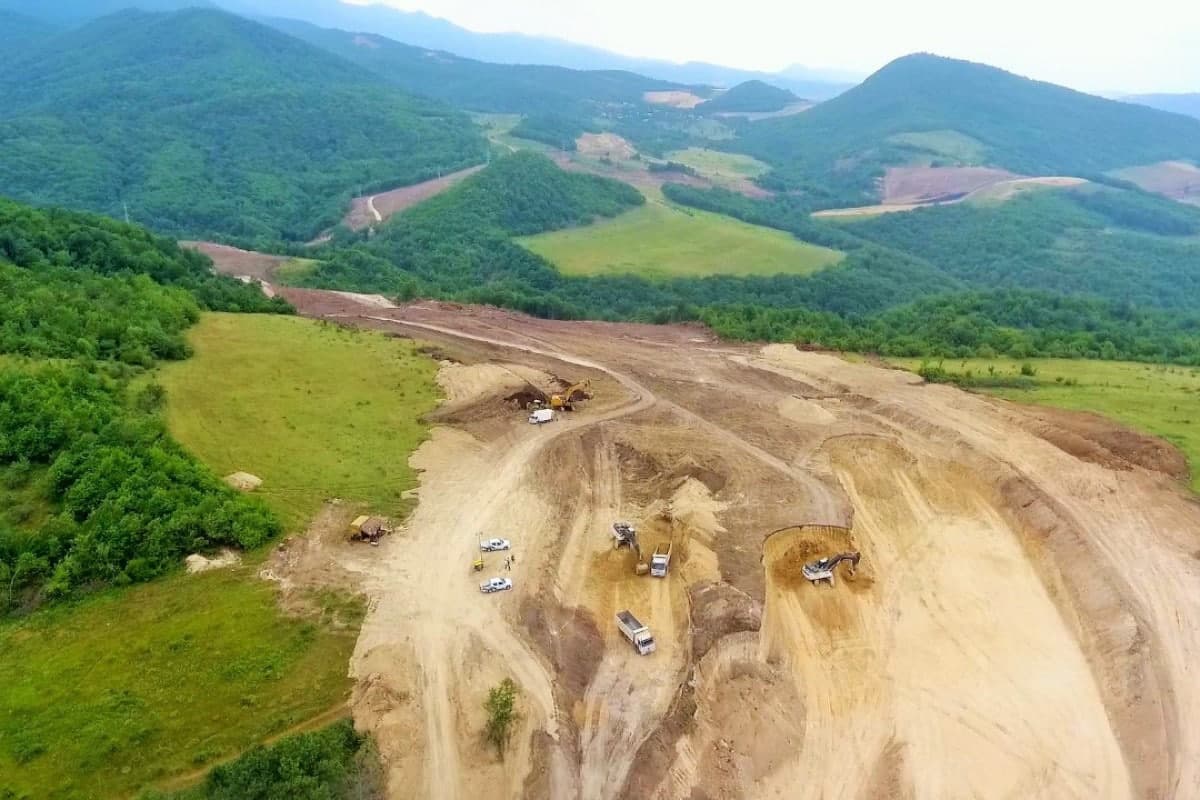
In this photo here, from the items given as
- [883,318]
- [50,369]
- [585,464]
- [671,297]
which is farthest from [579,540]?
[671,297]

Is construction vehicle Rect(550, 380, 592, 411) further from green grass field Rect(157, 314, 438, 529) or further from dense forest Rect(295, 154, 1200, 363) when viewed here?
dense forest Rect(295, 154, 1200, 363)

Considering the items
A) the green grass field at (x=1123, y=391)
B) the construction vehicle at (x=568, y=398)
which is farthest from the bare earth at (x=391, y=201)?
the green grass field at (x=1123, y=391)

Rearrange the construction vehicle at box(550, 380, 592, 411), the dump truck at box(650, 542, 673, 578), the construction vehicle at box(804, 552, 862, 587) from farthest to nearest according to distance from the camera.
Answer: the construction vehicle at box(550, 380, 592, 411)
the construction vehicle at box(804, 552, 862, 587)
the dump truck at box(650, 542, 673, 578)

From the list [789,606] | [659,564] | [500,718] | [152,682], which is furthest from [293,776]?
[789,606]

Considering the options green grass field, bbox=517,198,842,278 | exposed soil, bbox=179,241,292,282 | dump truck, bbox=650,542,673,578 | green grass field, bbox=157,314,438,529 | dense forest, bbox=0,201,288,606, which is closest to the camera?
dense forest, bbox=0,201,288,606

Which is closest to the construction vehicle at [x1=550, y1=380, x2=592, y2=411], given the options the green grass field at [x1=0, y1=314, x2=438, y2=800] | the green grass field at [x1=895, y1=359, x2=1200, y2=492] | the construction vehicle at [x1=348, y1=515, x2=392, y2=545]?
the green grass field at [x1=0, y1=314, x2=438, y2=800]

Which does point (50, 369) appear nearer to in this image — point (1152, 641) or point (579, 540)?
point (579, 540)
